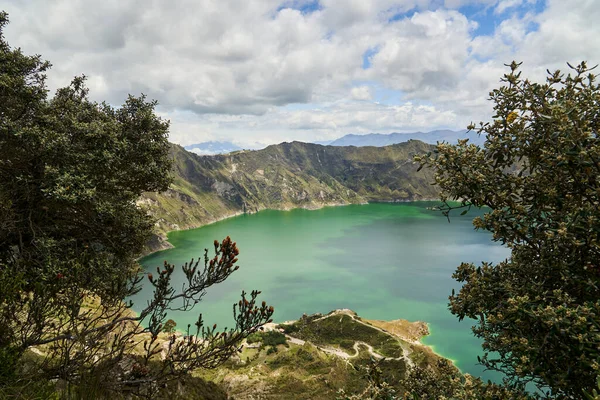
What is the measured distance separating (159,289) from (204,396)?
8.15 metres

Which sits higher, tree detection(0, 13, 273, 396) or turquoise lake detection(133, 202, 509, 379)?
Result: tree detection(0, 13, 273, 396)

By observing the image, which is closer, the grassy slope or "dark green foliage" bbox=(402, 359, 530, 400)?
"dark green foliage" bbox=(402, 359, 530, 400)

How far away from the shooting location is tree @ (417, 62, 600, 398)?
214 inches

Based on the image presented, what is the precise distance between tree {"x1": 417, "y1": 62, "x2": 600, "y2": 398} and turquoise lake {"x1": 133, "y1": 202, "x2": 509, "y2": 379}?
54.4m

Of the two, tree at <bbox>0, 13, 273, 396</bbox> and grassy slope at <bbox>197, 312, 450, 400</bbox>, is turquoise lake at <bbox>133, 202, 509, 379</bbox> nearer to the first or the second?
grassy slope at <bbox>197, 312, 450, 400</bbox>

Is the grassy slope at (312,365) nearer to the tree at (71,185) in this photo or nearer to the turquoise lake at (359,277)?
the turquoise lake at (359,277)

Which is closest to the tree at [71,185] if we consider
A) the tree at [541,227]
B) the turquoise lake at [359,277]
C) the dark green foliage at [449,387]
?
the dark green foliage at [449,387]

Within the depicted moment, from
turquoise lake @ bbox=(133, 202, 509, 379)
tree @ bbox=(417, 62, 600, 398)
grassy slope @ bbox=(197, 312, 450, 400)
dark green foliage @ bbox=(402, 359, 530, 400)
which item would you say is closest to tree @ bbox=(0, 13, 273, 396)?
dark green foliage @ bbox=(402, 359, 530, 400)

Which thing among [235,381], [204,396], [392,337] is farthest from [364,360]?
[204,396]

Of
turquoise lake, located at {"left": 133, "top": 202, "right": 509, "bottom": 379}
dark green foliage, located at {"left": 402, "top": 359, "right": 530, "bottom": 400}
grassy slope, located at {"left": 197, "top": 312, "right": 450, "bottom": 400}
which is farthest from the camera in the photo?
turquoise lake, located at {"left": 133, "top": 202, "right": 509, "bottom": 379}

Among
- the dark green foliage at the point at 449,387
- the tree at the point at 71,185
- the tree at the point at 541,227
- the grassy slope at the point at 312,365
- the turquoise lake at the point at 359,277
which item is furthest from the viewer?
the turquoise lake at the point at 359,277

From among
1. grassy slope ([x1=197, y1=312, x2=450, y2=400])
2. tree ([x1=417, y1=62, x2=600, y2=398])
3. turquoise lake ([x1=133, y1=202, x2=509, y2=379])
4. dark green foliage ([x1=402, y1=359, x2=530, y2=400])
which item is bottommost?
turquoise lake ([x1=133, y1=202, x2=509, y2=379])

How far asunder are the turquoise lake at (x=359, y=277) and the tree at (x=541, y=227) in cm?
5436

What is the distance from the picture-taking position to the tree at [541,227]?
214 inches
